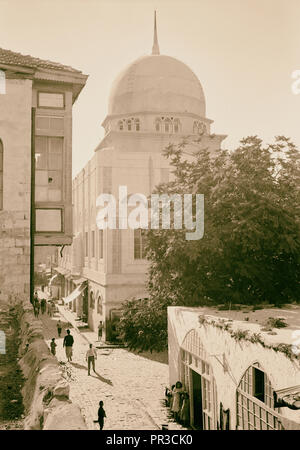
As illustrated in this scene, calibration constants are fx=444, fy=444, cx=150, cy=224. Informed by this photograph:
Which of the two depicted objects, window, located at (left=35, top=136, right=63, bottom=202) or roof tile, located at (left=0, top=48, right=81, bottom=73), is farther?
window, located at (left=35, top=136, right=63, bottom=202)

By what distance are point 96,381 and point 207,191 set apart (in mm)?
9242

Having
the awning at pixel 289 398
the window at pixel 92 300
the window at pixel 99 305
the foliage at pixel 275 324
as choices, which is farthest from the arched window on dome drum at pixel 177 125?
the awning at pixel 289 398

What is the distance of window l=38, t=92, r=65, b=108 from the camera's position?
12.6 metres

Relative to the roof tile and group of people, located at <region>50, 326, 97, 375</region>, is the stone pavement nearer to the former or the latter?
group of people, located at <region>50, 326, 97, 375</region>

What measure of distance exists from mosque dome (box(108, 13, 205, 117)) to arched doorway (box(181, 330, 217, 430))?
2783 centimetres

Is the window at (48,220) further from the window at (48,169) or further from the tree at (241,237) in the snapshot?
the tree at (241,237)

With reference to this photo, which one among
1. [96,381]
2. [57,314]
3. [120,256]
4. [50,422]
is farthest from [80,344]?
[50,422]

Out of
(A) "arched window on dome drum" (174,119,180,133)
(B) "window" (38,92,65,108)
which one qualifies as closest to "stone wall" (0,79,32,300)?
(B) "window" (38,92,65,108)

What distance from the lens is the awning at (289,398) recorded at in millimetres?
7848

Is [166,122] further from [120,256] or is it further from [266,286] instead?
[266,286]

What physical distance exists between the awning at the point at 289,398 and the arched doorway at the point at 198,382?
4.99 metres
